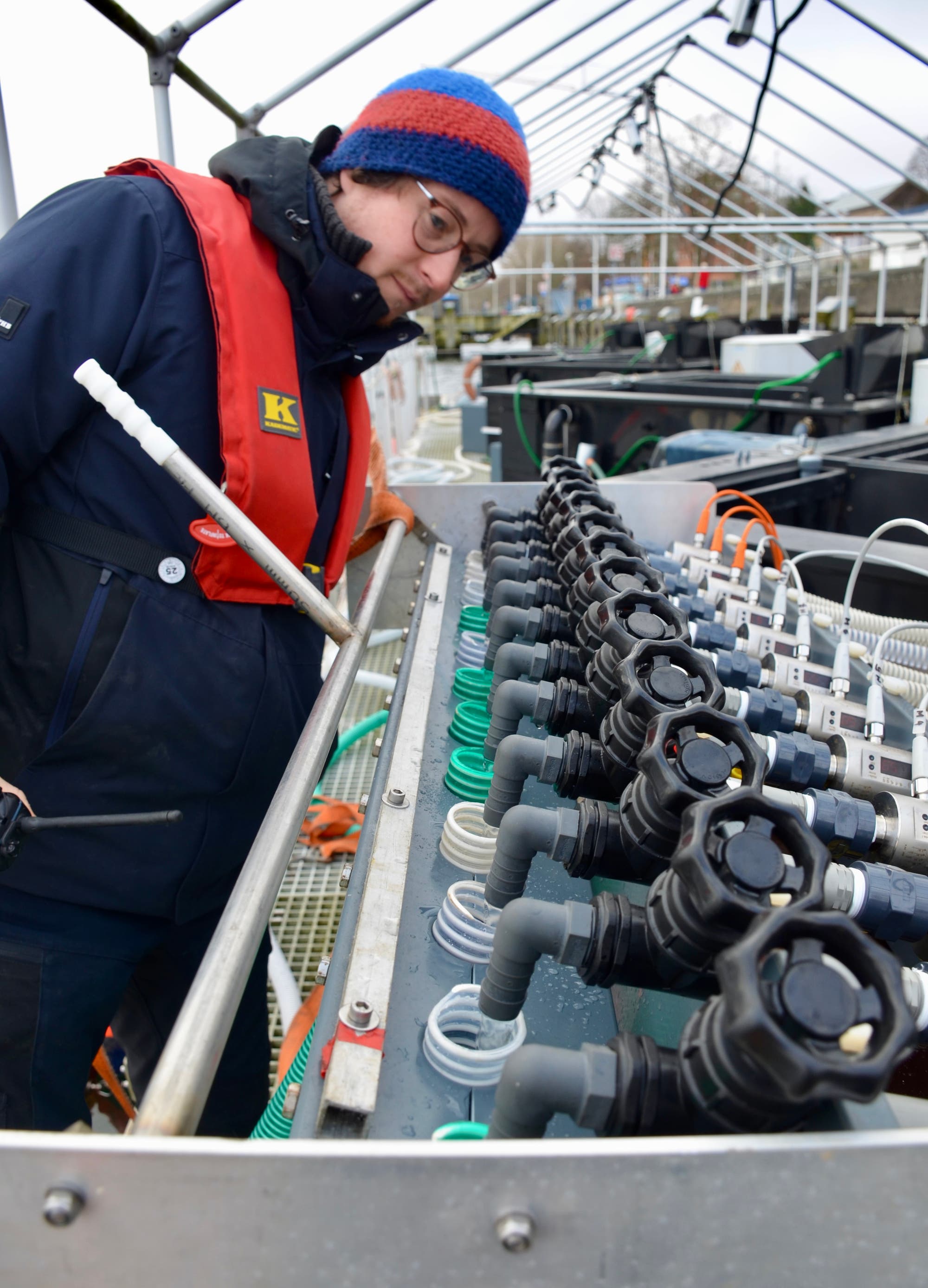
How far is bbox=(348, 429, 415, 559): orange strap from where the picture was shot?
6.63ft

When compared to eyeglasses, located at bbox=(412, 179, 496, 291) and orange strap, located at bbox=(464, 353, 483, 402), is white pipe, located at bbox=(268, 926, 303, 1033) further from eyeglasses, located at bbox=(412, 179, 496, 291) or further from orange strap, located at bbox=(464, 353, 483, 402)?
orange strap, located at bbox=(464, 353, 483, 402)

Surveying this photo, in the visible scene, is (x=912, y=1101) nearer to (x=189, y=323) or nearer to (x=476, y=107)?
(x=189, y=323)

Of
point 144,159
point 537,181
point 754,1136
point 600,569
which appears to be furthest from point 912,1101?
point 537,181

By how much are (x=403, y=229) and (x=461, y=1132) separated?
1.18m

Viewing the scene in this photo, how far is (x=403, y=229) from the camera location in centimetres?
127

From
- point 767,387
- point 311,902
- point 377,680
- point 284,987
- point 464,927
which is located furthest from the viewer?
point 767,387

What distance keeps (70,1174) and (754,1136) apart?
1.28 ft

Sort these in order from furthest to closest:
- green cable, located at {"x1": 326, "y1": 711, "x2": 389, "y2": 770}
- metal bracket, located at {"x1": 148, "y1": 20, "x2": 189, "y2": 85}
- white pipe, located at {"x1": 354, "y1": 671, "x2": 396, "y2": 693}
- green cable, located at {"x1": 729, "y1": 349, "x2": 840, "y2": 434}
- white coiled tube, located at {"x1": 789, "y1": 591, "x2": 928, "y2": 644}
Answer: green cable, located at {"x1": 729, "y1": 349, "x2": 840, "y2": 434} → white pipe, located at {"x1": 354, "y1": 671, "x2": 396, "y2": 693} → green cable, located at {"x1": 326, "y1": 711, "x2": 389, "y2": 770} → metal bracket, located at {"x1": 148, "y1": 20, "x2": 189, "y2": 85} → white coiled tube, located at {"x1": 789, "y1": 591, "x2": 928, "y2": 644}

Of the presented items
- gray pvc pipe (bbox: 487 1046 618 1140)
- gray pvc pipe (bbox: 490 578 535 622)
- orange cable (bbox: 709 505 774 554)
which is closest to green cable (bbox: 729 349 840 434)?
orange cable (bbox: 709 505 774 554)

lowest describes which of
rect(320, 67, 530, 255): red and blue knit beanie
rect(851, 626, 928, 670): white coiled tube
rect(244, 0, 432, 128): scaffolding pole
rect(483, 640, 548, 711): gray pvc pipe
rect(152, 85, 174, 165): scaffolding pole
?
rect(851, 626, 928, 670): white coiled tube

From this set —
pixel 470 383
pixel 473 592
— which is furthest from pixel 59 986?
pixel 470 383

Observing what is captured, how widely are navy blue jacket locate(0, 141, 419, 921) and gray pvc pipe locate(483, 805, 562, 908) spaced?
0.56m

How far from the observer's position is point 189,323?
45.3 inches

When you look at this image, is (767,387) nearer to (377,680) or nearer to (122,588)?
(377,680)
